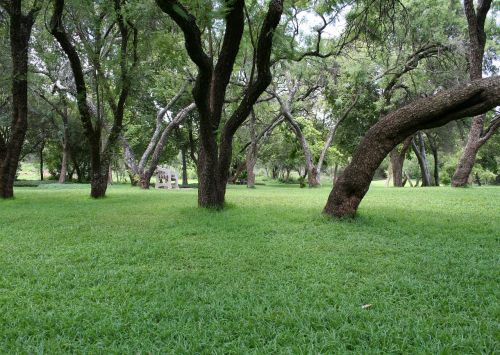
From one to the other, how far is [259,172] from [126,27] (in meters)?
51.0

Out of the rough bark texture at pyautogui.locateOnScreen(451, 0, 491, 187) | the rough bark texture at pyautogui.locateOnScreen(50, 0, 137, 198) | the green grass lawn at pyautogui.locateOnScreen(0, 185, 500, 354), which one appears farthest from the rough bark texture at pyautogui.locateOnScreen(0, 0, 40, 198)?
the rough bark texture at pyautogui.locateOnScreen(451, 0, 491, 187)

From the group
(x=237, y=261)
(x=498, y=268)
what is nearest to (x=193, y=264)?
(x=237, y=261)

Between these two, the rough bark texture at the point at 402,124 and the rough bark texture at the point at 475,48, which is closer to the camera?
the rough bark texture at the point at 402,124

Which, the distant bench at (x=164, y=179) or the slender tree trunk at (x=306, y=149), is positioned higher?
the slender tree trunk at (x=306, y=149)

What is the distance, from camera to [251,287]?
299cm

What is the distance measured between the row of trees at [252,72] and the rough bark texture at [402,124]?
0.02 m

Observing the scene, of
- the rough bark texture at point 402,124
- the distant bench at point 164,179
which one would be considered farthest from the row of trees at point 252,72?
the distant bench at point 164,179

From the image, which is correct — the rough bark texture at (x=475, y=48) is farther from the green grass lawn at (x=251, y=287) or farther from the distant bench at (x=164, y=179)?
the distant bench at (x=164, y=179)

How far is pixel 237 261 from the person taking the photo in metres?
3.71

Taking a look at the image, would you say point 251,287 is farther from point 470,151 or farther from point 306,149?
point 306,149

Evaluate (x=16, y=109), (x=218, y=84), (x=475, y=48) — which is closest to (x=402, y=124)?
(x=218, y=84)

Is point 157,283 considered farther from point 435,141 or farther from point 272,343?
point 435,141

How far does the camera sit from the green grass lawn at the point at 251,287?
2.18 metres

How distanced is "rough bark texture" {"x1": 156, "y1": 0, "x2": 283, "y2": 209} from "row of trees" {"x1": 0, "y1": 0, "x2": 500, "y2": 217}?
21mm
